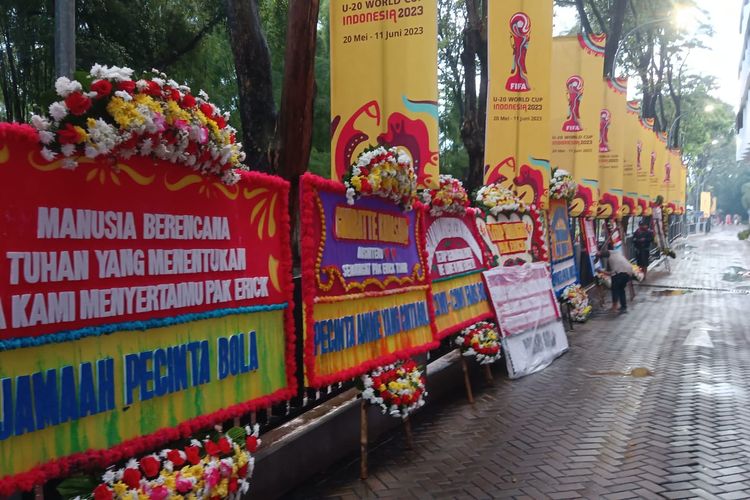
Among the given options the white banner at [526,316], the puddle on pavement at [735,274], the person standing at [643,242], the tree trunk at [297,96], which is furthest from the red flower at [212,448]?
the puddle on pavement at [735,274]

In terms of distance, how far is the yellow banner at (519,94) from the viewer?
35.8ft

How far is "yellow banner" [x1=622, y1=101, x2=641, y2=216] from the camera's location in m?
21.7

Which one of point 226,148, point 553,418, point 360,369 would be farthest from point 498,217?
point 226,148

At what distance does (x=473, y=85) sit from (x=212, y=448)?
12.8 m

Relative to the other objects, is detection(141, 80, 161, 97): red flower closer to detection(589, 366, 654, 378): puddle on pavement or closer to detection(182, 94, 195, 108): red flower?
detection(182, 94, 195, 108): red flower

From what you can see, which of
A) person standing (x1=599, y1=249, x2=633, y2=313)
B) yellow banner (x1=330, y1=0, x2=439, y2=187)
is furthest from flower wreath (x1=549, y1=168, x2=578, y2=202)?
yellow banner (x1=330, y1=0, x2=439, y2=187)

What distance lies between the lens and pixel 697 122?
55.1 m

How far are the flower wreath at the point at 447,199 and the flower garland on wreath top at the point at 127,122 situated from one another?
374cm

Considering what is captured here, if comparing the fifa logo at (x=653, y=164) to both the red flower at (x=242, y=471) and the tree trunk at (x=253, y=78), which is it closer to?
the tree trunk at (x=253, y=78)

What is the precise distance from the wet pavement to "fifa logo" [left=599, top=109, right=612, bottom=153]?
8.42 metres

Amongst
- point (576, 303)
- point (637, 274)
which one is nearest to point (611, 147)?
point (637, 274)

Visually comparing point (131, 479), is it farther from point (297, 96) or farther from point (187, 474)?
point (297, 96)

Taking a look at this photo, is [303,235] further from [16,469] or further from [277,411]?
[16,469]

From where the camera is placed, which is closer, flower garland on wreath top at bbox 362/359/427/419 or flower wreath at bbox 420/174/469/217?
flower garland on wreath top at bbox 362/359/427/419
